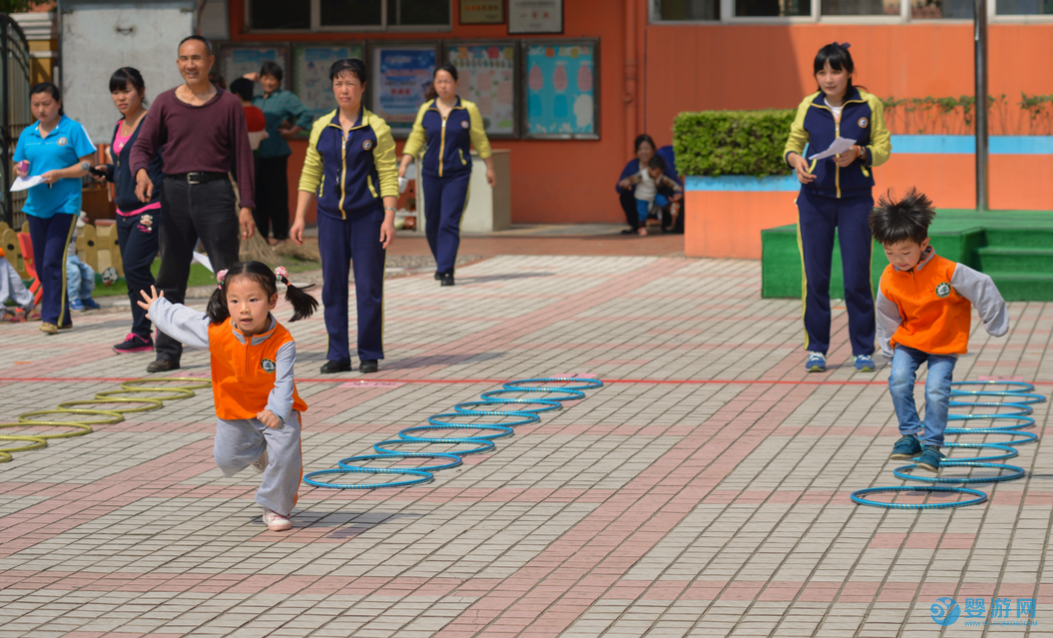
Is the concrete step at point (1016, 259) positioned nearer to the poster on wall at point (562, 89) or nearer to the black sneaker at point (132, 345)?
the black sneaker at point (132, 345)

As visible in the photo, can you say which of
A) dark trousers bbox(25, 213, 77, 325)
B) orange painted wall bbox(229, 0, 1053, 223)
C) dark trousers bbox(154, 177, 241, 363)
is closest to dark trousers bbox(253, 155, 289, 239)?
orange painted wall bbox(229, 0, 1053, 223)

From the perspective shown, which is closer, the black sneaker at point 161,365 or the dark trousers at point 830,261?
the dark trousers at point 830,261

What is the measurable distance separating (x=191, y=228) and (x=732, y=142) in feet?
24.7

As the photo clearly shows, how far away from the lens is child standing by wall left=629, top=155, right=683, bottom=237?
59.2 ft

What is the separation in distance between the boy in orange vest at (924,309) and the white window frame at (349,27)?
569 inches

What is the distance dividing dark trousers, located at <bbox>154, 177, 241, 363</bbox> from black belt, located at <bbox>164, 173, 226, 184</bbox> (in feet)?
0.07

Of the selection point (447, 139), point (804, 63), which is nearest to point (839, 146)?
point (447, 139)

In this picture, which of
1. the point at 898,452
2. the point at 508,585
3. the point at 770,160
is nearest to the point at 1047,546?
the point at 898,452

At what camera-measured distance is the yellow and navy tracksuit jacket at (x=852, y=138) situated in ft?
29.8

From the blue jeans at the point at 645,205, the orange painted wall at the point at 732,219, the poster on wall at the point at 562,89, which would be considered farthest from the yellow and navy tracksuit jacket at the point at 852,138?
the poster on wall at the point at 562,89

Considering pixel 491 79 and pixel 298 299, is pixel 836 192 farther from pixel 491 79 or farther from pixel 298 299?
pixel 491 79

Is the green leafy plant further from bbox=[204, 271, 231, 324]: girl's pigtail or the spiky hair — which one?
bbox=[204, 271, 231, 324]: girl's pigtail

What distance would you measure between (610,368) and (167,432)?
304 centimetres

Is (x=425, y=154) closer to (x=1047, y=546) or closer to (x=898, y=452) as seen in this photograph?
(x=898, y=452)
